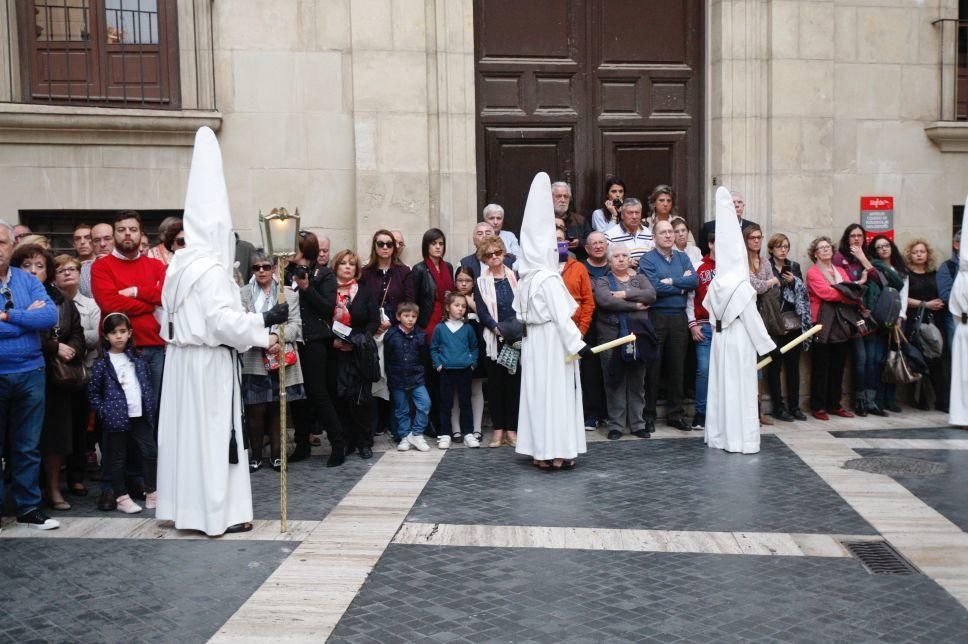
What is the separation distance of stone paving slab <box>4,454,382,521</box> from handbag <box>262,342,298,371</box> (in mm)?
877

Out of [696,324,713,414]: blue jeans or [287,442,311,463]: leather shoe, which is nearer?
[287,442,311,463]: leather shoe

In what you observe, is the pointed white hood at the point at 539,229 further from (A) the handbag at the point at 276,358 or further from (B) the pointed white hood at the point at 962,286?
(B) the pointed white hood at the point at 962,286

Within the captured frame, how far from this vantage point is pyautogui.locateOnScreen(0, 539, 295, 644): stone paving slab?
5.75m

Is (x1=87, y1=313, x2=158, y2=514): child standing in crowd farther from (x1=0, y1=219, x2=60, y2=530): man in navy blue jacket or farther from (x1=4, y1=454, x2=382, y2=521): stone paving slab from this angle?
(x1=0, y1=219, x2=60, y2=530): man in navy blue jacket

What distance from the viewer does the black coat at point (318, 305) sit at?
9680mm

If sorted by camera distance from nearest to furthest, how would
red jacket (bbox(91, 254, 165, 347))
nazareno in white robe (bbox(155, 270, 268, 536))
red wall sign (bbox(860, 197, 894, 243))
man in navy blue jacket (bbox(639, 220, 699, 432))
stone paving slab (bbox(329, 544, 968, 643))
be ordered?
stone paving slab (bbox(329, 544, 968, 643)) → nazareno in white robe (bbox(155, 270, 268, 536)) → red jacket (bbox(91, 254, 165, 347)) → man in navy blue jacket (bbox(639, 220, 699, 432)) → red wall sign (bbox(860, 197, 894, 243))

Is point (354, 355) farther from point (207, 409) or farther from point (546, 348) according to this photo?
point (207, 409)

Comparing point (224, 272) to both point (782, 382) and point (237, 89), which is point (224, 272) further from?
point (782, 382)

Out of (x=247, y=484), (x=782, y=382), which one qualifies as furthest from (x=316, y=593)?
(x=782, y=382)

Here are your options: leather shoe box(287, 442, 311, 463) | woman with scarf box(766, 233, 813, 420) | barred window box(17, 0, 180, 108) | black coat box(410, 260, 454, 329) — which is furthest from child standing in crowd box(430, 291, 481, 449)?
barred window box(17, 0, 180, 108)

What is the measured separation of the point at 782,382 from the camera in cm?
1210

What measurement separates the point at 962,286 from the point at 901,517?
4.16 m

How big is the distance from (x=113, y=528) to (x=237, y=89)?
5.35m

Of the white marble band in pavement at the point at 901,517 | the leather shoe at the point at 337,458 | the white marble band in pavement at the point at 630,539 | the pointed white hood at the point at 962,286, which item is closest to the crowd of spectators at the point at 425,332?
the leather shoe at the point at 337,458
